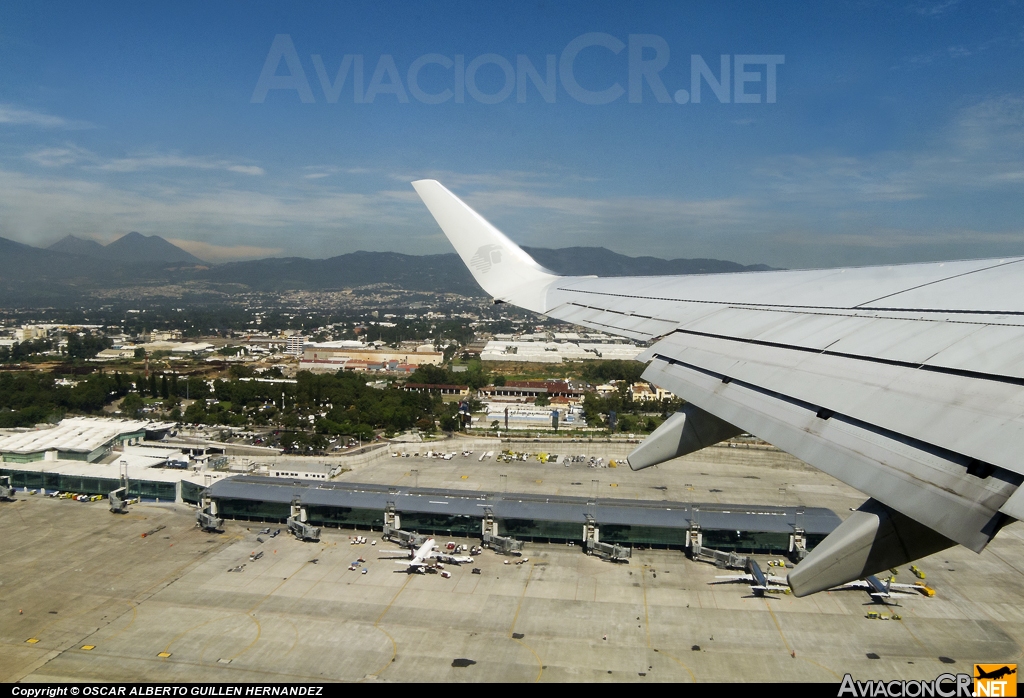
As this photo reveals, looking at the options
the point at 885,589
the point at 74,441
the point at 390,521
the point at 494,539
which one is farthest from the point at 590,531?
the point at 74,441

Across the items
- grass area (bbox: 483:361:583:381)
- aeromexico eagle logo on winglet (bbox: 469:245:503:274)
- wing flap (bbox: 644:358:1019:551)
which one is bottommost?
grass area (bbox: 483:361:583:381)

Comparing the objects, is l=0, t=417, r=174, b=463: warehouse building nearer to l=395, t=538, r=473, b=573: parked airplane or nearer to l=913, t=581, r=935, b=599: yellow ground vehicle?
l=395, t=538, r=473, b=573: parked airplane

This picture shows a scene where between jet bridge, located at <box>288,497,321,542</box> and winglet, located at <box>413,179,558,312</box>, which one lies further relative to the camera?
jet bridge, located at <box>288,497,321,542</box>

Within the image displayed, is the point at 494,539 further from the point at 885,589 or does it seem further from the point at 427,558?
the point at 885,589

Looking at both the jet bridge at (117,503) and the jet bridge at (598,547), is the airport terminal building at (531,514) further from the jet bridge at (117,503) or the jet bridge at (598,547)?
the jet bridge at (117,503)

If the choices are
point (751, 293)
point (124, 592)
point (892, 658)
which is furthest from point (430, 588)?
point (751, 293)

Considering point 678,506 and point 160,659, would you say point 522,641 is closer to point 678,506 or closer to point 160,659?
point 160,659

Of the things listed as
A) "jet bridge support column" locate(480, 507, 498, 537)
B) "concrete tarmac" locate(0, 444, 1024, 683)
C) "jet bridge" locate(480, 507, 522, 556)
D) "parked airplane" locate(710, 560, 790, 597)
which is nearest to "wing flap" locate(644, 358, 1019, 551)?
"concrete tarmac" locate(0, 444, 1024, 683)
